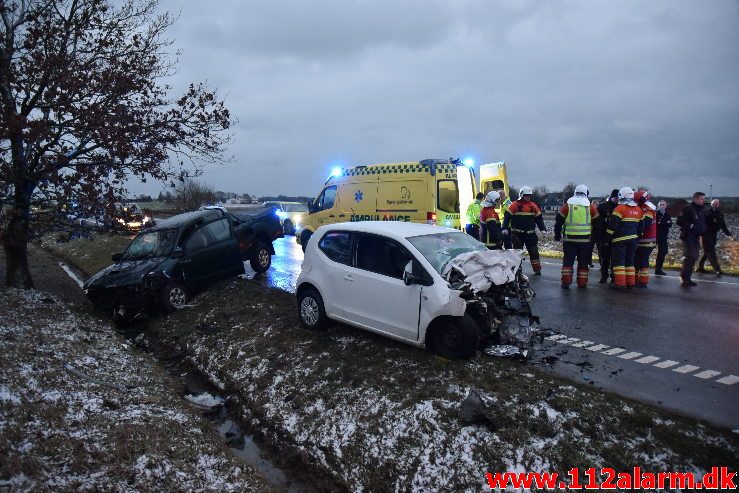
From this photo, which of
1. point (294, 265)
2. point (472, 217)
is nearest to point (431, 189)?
point (472, 217)

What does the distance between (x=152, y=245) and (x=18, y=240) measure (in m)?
2.27

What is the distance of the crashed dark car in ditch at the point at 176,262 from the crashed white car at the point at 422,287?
3823mm

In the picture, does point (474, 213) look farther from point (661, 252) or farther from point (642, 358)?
point (642, 358)

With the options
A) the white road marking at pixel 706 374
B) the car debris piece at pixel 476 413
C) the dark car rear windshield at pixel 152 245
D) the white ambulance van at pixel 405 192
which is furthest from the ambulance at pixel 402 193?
the car debris piece at pixel 476 413

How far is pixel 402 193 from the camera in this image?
12.4 meters

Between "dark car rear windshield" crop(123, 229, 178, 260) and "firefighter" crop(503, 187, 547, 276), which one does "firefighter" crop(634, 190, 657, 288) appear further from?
"dark car rear windshield" crop(123, 229, 178, 260)

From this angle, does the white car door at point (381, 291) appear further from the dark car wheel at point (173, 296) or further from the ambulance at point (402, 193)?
the ambulance at point (402, 193)

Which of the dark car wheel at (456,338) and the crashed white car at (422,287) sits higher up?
the crashed white car at (422,287)

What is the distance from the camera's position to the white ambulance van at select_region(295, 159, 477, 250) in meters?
11.9

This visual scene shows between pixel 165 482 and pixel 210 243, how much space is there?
6.71 metres

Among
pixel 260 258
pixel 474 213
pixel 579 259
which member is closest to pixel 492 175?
pixel 474 213

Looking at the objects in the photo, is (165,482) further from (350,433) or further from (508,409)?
(508,409)

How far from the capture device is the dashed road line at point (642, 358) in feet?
16.5

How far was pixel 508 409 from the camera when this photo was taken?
A: 438 cm
